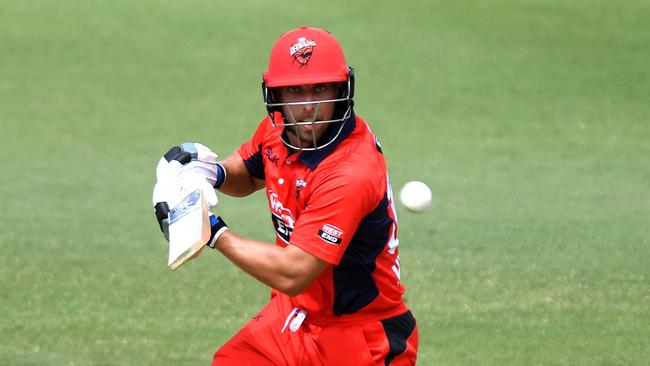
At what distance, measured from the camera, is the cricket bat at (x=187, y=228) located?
4891 mm

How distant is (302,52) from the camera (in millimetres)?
5125

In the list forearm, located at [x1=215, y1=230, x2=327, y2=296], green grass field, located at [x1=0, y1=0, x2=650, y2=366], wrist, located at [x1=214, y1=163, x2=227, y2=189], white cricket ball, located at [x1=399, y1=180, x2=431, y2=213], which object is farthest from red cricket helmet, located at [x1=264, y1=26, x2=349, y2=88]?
green grass field, located at [x1=0, y1=0, x2=650, y2=366]

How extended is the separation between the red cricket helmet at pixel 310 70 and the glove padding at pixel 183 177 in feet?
1.50

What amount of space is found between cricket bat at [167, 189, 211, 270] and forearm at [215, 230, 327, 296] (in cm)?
14

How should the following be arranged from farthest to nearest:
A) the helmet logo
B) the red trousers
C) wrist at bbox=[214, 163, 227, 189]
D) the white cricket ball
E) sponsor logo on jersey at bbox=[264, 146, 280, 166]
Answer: the white cricket ball
wrist at bbox=[214, 163, 227, 189]
sponsor logo on jersey at bbox=[264, 146, 280, 166]
the red trousers
the helmet logo

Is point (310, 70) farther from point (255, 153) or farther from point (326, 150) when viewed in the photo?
point (255, 153)

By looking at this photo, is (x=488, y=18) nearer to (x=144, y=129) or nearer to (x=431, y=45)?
(x=431, y=45)

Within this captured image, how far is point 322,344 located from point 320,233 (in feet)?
2.16

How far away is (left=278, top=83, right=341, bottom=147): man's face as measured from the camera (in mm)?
5156

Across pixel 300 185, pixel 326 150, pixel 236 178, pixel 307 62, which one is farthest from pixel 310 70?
pixel 236 178

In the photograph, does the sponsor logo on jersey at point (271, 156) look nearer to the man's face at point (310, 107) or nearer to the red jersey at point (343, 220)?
the red jersey at point (343, 220)

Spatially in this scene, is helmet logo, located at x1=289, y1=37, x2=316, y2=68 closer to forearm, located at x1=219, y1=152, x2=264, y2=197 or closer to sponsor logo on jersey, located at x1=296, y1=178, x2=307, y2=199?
sponsor logo on jersey, located at x1=296, y1=178, x2=307, y2=199

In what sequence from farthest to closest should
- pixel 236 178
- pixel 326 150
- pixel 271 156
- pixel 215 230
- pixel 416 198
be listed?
pixel 416 198, pixel 236 178, pixel 271 156, pixel 326 150, pixel 215 230

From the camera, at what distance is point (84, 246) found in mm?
10664
